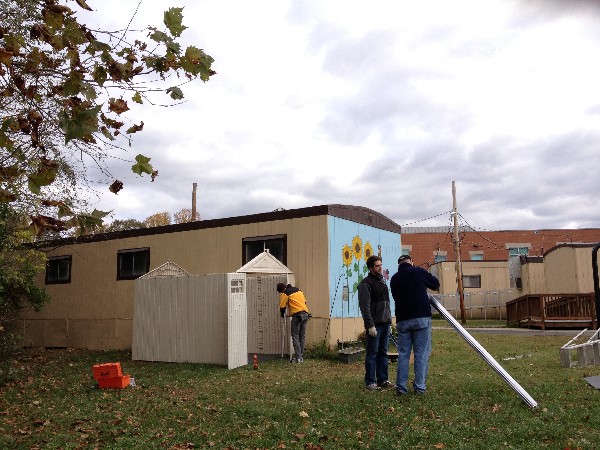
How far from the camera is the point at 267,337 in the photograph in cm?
1391

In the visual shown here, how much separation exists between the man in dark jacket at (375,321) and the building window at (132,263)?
36.1 feet

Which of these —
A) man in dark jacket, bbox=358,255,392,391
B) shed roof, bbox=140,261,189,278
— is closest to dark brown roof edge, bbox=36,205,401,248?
shed roof, bbox=140,261,189,278

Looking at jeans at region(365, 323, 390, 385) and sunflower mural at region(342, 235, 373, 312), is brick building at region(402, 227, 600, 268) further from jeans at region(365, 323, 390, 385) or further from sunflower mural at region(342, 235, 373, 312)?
jeans at region(365, 323, 390, 385)

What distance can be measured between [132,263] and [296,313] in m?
8.08

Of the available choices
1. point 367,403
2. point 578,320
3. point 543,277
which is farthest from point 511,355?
point 543,277

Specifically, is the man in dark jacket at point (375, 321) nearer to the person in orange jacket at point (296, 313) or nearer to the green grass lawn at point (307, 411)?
the green grass lawn at point (307, 411)

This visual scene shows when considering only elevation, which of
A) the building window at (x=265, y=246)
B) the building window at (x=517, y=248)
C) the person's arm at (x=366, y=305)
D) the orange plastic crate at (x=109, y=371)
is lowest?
the orange plastic crate at (x=109, y=371)

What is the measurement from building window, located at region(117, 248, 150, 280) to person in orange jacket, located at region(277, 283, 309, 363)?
6943 millimetres

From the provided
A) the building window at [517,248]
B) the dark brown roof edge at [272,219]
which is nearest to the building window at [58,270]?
the dark brown roof edge at [272,219]

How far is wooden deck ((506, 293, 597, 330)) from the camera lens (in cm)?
2011

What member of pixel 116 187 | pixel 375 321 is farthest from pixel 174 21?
pixel 375 321

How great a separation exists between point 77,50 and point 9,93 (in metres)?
0.74

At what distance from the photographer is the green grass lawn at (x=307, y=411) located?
5504 mm

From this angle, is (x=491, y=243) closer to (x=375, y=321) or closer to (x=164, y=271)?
(x=164, y=271)
